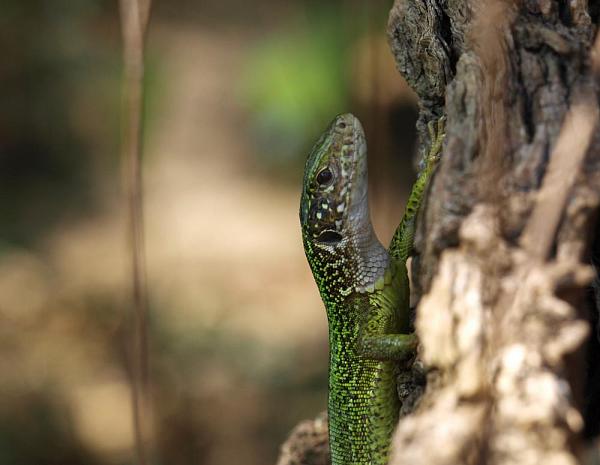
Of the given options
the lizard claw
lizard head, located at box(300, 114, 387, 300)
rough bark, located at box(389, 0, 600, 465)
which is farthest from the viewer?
lizard head, located at box(300, 114, 387, 300)

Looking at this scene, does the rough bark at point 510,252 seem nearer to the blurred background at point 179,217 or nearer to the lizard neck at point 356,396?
the lizard neck at point 356,396

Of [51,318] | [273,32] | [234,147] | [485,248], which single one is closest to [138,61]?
[485,248]

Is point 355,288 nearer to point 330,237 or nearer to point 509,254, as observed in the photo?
point 330,237

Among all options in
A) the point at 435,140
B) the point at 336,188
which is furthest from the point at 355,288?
the point at 435,140

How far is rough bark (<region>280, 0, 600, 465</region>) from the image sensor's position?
1729 millimetres

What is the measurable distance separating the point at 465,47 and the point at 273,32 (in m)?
6.11

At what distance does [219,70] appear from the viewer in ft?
27.8

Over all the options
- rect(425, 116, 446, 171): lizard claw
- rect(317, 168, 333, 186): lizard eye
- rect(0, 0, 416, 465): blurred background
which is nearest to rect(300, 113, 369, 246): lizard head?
rect(317, 168, 333, 186): lizard eye

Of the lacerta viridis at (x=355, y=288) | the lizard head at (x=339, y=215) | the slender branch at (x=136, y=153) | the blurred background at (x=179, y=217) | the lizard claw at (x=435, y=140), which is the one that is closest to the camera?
the slender branch at (x=136, y=153)

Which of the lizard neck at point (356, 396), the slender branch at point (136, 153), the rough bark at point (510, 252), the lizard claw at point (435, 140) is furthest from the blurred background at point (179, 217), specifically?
the rough bark at point (510, 252)

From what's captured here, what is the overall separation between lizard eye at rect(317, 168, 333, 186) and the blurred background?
2.00m

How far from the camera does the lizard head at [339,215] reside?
10.1 ft

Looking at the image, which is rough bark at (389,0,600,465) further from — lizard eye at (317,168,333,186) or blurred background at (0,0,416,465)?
blurred background at (0,0,416,465)

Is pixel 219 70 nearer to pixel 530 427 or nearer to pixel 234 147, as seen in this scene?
pixel 234 147
